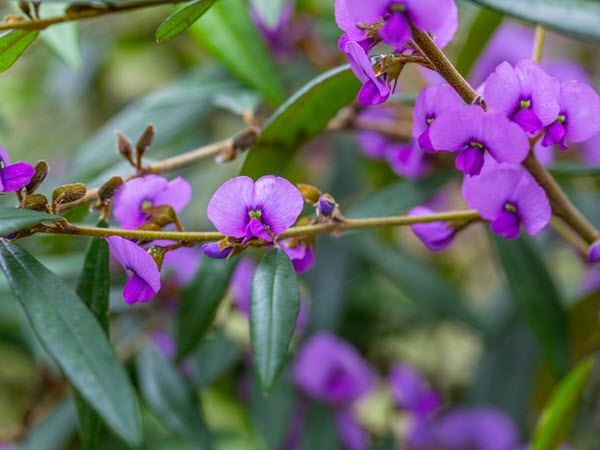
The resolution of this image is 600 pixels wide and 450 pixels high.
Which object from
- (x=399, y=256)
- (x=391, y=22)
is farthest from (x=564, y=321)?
(x=391, y=22)

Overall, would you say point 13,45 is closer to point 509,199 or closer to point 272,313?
point 272,313

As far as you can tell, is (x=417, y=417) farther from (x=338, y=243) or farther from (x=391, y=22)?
(x=391, y=22)

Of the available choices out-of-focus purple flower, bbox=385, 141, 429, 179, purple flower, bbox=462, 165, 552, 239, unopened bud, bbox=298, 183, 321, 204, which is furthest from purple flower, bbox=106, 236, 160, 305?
out-of-focus purple flower, bbox=385, 141, 429, 179

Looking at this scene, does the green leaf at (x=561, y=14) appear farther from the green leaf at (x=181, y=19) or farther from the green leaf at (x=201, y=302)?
the green leaf at (x=201, y=302)

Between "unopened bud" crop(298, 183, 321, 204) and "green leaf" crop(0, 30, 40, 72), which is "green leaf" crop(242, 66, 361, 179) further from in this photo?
"green leaf" crop(0, 30, 40, 72)

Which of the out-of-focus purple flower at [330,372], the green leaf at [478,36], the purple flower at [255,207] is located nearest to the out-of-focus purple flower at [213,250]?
the purple flower at [255,207]
